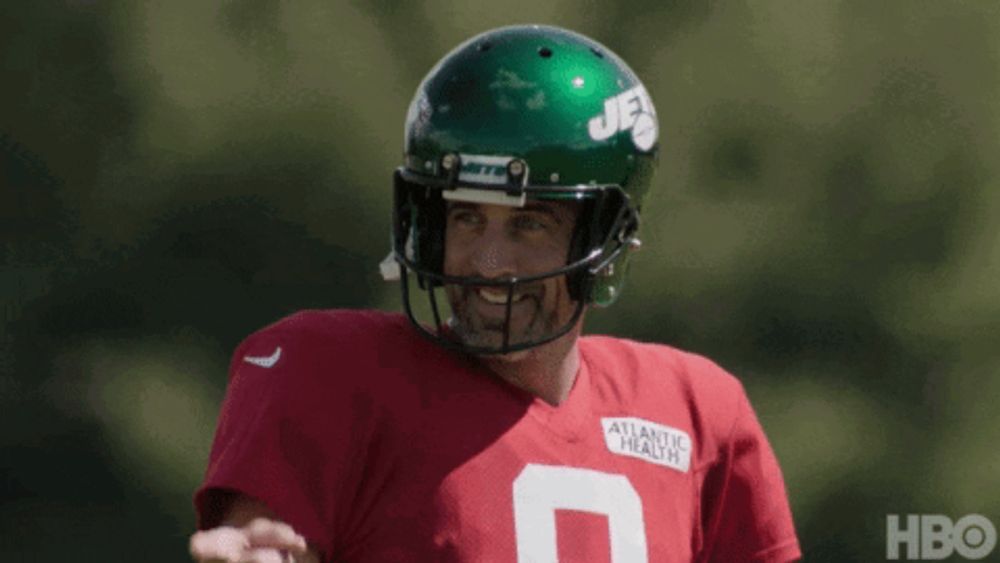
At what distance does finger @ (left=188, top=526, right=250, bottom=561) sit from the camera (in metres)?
2.03

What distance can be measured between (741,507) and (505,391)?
0.37 meters

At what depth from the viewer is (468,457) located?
2.31 meters

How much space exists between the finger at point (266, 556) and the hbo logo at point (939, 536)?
361cm

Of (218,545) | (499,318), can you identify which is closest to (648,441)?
(499,318)

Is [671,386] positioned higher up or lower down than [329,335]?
lower down

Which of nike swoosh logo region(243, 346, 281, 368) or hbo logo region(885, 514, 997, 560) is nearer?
nike swoosh logo region(243, 346, 281, 368)

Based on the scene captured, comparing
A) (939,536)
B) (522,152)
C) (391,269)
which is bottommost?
(939,536)

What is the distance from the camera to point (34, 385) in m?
5.75

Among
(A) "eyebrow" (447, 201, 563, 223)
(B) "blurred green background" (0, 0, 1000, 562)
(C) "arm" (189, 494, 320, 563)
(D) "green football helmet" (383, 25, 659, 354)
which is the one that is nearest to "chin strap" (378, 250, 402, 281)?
(D) "green football helmet" (383, 25, 659, 354)

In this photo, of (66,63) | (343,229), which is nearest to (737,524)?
(343,229)

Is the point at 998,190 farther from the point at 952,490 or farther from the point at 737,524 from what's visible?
the point at 737,524

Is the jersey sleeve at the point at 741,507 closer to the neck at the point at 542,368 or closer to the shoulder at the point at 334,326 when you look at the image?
the neck at the point at 542,368

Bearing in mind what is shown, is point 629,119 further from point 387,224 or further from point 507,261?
point 387,224

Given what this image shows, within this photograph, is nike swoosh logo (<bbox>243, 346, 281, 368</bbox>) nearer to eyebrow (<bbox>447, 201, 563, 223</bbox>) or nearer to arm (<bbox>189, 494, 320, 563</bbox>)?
arm (<bbox>189, 494, 320, 563</bbox>)
